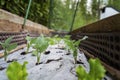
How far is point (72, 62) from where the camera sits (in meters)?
1.44

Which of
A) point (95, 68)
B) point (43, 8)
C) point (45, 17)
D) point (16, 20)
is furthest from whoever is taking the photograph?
point (45, 17)

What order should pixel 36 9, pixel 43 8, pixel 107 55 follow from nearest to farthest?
1. pixel 107 55
2. pixel 36 9
3. pixel 43 8

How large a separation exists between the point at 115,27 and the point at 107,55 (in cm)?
22

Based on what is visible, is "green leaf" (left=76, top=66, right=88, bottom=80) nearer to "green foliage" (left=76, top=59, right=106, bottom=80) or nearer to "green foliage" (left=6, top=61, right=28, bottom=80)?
"green foliage" (left=76, top=59, right=106, bottom=80)

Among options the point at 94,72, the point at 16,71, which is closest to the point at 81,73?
the point at 94,72

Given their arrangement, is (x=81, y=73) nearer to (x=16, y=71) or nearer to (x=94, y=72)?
(x=94, y=72)

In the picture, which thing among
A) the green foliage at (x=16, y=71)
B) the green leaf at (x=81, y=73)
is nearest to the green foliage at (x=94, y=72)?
the green leaf at (x=81, y=73)

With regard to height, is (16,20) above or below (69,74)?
above

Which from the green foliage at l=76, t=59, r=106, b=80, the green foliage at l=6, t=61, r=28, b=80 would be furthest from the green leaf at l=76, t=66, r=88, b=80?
the green foliage at l=6, t=61, r=28, b=80

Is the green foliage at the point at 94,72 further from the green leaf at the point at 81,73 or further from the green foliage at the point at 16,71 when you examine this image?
the green foliage at the point at 16,71

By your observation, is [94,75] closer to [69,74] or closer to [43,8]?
[69,74]

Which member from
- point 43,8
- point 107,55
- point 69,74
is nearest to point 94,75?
point 69,74

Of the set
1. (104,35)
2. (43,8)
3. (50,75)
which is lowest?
(50,75)

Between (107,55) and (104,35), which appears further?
(104,35)
